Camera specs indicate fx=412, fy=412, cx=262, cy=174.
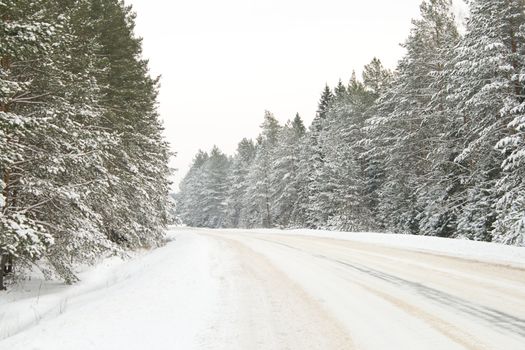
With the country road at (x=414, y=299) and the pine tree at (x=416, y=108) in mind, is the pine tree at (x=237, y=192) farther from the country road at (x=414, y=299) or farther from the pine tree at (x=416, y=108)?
the country road at (x=414, y=299)

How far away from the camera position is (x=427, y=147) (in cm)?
2666

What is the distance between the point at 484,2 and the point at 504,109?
17.1 ft

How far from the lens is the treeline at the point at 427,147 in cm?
1741

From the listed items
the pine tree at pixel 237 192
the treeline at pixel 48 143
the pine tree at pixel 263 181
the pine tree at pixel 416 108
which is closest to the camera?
the treeline at pixel 48 143

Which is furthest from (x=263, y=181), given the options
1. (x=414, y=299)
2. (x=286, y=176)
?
(x=414, y=299)

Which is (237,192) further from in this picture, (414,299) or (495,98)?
(414,299)

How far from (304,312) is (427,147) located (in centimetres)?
2334

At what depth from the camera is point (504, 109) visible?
16.5 meters

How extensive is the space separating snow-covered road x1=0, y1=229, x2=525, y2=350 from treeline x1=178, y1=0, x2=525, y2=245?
911cm

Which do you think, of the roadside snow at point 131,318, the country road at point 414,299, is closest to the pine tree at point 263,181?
the country road at point 414,299

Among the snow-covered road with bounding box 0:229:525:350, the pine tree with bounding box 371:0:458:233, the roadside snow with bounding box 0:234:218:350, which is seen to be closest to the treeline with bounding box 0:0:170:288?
the roadside snow with bounding box 0:234:218:350

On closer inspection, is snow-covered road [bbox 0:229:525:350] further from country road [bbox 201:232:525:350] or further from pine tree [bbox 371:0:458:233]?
pine tree [bbox 371:0:458:233]

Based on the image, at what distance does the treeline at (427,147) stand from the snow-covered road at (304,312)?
9107 millimetres

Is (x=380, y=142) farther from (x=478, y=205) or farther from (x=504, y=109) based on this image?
(x=504, y=109)
